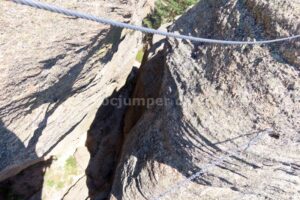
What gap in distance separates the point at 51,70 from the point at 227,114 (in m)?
2.22

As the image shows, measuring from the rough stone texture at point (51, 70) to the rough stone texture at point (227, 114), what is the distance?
1118 mm

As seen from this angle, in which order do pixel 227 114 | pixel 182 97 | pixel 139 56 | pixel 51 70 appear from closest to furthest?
1. pixel 227 114
2. pixel 51 70
3. pixel 182 97
4. pixel 139 56

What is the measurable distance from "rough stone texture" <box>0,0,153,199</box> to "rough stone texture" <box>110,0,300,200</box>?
1118mm

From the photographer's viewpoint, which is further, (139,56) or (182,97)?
(139,56)

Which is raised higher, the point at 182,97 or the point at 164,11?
the point at 164,11

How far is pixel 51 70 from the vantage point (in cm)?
416

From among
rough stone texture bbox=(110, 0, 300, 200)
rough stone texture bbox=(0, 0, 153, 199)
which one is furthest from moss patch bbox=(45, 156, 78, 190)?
rough stone texture bbox=(110, 0, 300, 200)

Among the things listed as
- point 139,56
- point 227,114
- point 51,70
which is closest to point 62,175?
point 139,56

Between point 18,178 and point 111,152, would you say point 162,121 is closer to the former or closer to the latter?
point 111,152

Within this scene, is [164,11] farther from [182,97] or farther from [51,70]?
[51,70]

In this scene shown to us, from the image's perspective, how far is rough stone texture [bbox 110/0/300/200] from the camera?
347cm

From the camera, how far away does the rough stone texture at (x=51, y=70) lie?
336 cm

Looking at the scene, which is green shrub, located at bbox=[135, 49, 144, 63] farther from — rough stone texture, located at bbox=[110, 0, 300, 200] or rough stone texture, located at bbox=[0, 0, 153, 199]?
rough stone texture, located at bbox=[110, 0, 300, 200]

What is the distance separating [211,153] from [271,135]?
830mm
